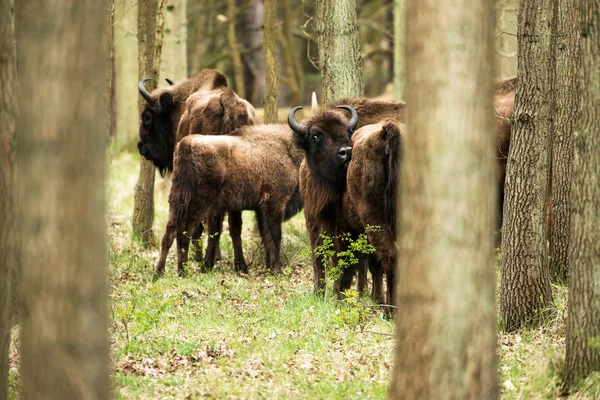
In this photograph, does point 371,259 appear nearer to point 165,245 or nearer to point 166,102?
point 165,245

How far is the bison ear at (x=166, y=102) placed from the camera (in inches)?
530

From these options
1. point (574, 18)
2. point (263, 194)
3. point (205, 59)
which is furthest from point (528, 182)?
point (205, 59)

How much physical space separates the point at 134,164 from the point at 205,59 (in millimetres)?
11604

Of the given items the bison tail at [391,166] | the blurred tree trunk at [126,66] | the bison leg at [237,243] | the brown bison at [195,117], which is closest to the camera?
the bison tail at [391,166]

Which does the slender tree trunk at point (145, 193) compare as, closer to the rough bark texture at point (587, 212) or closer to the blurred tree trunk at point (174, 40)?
the blurred tree trunk at point (174, 40)

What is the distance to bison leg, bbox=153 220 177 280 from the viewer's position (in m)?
10.6

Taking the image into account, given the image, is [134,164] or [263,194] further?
[134,164]

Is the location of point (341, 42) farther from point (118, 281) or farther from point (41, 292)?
point (41, 292)

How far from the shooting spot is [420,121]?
4.47 meters

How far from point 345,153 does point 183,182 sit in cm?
237

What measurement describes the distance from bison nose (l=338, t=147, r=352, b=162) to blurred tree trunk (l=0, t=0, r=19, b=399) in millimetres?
4969

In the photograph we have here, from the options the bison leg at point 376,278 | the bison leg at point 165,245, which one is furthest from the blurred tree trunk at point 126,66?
the bison leg at point 376,278

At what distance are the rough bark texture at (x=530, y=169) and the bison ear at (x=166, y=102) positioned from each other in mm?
7277

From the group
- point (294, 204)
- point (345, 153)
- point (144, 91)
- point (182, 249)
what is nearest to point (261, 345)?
point (345, 153)
